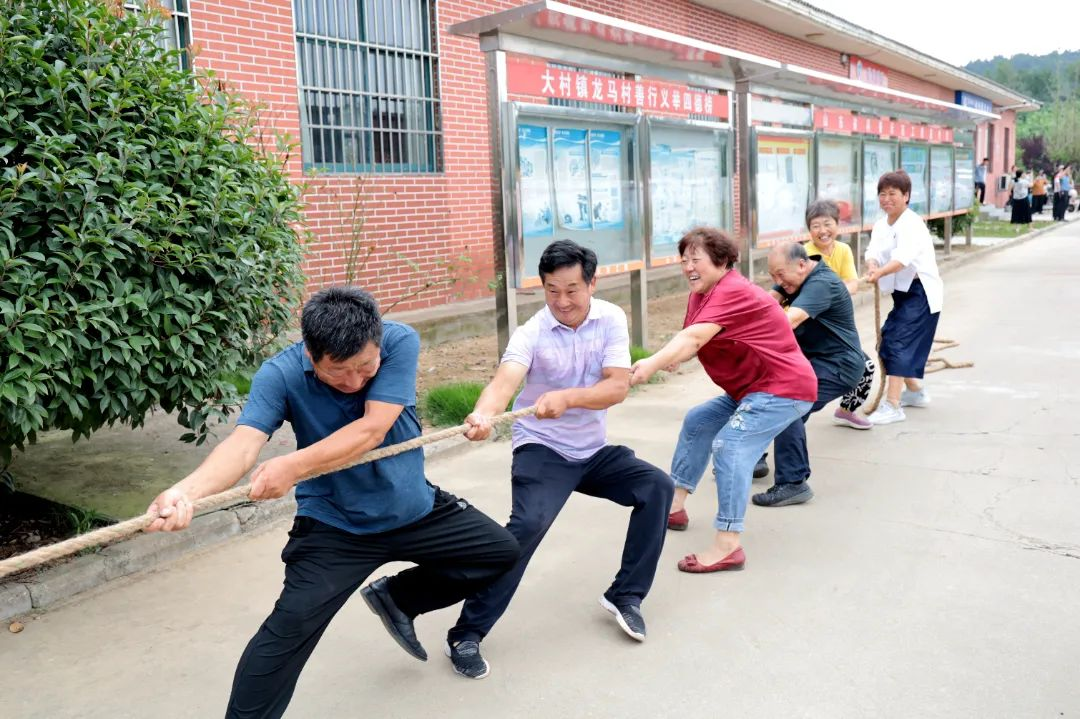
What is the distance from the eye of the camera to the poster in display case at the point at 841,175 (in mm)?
12316

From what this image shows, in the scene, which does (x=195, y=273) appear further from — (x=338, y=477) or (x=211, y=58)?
(x=211, y=58)

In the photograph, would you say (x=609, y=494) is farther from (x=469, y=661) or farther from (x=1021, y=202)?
(x=1021, y=202)

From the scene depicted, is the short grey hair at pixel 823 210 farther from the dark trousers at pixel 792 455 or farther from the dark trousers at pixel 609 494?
the dark trousers at pixel 609 494

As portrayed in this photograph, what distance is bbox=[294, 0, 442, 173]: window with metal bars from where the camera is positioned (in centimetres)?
855

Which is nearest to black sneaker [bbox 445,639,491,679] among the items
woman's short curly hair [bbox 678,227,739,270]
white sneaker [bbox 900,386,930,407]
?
woman's short curly hair [bbox 678,227,739,270]

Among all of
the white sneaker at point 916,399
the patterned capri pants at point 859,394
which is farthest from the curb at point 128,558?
the white sneaker at point 916,399

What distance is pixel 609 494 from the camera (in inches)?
140

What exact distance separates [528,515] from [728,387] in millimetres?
1448

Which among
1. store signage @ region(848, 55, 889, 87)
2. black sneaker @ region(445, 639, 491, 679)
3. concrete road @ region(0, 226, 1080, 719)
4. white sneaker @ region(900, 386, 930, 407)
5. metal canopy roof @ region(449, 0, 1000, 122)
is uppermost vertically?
store signage @ region(848, 55, 889, 87)

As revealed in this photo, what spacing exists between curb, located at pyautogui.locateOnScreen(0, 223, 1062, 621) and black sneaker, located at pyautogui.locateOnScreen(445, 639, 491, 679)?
1.70 m

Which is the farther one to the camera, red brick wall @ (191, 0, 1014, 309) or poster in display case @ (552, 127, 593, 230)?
red brick wall @ (191, 0, 1014, 309)

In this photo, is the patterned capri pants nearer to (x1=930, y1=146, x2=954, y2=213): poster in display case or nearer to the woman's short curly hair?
the woman's short curly hair

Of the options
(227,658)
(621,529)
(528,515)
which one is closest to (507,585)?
(528,515)

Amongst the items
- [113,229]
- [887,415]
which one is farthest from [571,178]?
[113,229]
